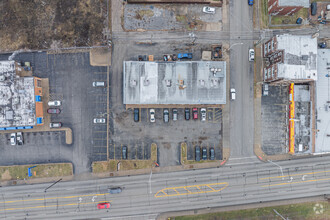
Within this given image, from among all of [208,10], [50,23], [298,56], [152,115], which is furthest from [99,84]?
[298,56]

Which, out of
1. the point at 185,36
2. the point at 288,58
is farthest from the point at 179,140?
the point at 288,58

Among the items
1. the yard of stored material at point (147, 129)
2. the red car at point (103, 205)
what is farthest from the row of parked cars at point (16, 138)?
the red car at point (103, 205)

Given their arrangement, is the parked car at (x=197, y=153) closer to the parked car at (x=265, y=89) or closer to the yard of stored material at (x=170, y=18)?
the parked car at (x=265, y=89)

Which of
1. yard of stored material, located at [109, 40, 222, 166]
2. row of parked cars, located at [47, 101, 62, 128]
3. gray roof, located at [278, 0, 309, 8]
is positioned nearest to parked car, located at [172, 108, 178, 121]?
yard of stored material, located at [109, 40, 222, 166]

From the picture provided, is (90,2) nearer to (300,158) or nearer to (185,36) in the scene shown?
(185,36)

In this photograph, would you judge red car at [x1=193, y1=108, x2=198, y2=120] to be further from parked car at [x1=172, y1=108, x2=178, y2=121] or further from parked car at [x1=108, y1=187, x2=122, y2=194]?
parked car at [x1=108, y1=187, x2=122, y2=194]

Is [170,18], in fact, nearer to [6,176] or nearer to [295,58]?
[295,58]
